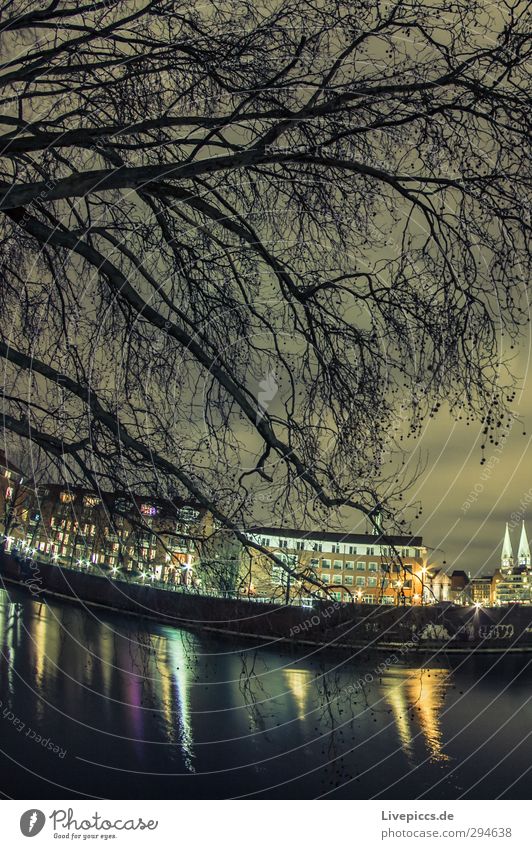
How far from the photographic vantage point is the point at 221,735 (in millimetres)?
21828

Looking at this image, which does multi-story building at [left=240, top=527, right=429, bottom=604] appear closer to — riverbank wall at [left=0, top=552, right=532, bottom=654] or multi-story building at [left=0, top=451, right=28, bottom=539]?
riverbank wall at [left=0, top=552, right=532, bottom=654]

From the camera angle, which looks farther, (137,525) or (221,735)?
(221,735)

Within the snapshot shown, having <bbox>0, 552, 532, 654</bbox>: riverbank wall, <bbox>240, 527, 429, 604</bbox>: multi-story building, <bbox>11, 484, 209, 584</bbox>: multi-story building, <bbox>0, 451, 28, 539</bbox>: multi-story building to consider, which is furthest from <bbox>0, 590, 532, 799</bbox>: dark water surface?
<bbox>240, 527, 429, 604</bbox>: multi-story building

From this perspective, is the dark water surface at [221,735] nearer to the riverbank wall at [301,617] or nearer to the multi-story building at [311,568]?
the riverbank wall at [301,617]

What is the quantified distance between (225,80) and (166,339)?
164 centimetres

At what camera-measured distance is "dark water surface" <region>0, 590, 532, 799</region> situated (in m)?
16.5

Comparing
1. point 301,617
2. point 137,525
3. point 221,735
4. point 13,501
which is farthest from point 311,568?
point 221,735

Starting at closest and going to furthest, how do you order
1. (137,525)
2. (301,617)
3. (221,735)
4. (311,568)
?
1. (311,568)
2. (137,525)
3. (301,617)
4. (221,735)

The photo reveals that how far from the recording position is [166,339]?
16.8ft

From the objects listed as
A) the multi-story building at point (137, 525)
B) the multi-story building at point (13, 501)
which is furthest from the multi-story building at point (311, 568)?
the multi-story building at point (13, 501)

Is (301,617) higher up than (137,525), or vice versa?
(137,525)

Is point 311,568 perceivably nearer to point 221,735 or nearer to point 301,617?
point 301,617

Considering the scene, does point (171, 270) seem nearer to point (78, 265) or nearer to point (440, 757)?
point (78, 265)
